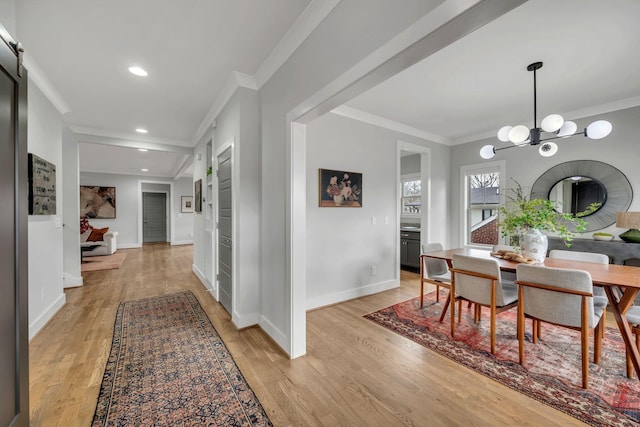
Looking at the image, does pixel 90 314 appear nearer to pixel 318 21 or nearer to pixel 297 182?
pixel 297 182

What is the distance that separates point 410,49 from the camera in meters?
1.21

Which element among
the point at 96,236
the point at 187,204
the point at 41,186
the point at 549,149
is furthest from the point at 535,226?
the point at 187,204

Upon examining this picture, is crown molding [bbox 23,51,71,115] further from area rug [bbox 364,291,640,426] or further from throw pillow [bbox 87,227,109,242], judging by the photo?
throw pillow [bbox 87,227,109,242]

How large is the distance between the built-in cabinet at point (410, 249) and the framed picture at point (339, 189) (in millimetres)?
1952

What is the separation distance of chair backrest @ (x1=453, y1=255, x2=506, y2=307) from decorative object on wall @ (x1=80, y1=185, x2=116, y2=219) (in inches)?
391

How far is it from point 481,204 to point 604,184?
1.55m

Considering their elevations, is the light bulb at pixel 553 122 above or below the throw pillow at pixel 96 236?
above

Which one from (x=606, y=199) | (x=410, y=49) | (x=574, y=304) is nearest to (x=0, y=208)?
(x=410, y=49)

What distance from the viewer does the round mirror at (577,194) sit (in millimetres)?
3484

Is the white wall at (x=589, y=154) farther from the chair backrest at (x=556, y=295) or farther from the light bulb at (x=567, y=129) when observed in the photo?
the chair backrest at (x=556, y=295)

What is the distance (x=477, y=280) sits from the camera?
2338mm

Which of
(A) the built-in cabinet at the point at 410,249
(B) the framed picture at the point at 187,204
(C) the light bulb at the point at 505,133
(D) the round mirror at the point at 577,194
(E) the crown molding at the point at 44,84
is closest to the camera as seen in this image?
(E) the crown molding at the point at 44,84

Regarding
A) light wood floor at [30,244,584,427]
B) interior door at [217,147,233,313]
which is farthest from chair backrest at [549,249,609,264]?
interior door at [217,147,233,313]

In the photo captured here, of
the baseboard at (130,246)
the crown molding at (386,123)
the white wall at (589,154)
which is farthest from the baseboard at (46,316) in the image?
the white wall at (589,154)
